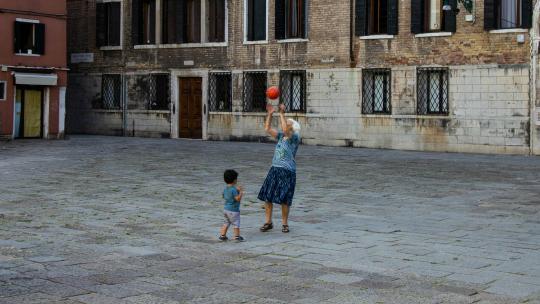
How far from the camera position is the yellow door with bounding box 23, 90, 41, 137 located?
30797 mm

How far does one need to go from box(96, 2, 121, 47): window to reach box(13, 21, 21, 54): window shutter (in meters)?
5.82

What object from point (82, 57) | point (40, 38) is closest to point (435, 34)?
point (40, 38)

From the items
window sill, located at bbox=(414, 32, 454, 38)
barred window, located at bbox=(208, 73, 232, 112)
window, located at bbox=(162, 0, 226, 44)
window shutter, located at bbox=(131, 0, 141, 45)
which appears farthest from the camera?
window shutter, located at bbox=(131, 0, 141, 45)

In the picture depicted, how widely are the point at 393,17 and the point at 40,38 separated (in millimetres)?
13091

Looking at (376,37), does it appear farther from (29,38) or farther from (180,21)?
(29,38)

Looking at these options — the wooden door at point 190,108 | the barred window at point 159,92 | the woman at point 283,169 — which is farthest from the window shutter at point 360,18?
the woman at point 283,169

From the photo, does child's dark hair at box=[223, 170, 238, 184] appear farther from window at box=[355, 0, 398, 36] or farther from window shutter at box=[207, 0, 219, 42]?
window shutter at box=[207, 0, 219, 42]

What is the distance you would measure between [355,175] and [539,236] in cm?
834

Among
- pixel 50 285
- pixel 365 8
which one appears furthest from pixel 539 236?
pixel 365 8

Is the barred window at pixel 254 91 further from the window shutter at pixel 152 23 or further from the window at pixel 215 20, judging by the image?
the window shutter at pixel 152 23

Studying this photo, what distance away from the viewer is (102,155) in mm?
23469

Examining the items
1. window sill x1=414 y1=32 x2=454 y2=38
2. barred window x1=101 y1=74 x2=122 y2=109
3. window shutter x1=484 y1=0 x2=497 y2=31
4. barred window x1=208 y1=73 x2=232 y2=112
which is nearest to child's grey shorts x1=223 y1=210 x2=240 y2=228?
window shutter x1=484 y1=0 x2=497 y2=31

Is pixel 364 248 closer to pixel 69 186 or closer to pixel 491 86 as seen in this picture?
pixel 69 186

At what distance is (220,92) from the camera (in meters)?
32.3
